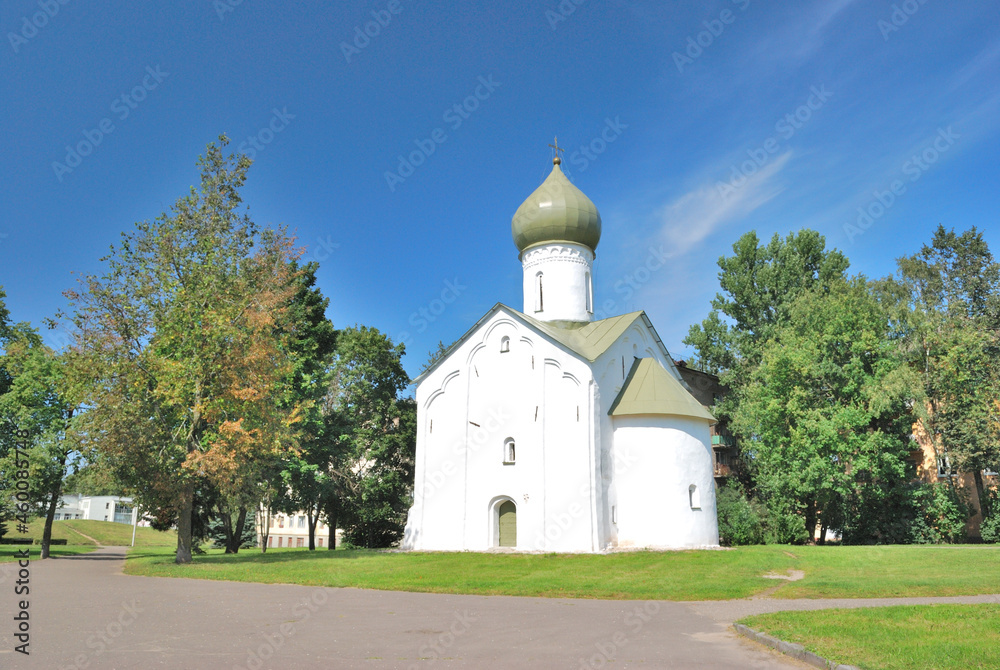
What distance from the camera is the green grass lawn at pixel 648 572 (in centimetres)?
1332

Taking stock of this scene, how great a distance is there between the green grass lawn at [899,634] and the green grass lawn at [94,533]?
50.2m

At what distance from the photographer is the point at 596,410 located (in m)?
25.1

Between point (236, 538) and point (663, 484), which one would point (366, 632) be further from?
point (236, 538)

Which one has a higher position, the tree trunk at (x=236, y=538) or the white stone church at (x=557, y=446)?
the white stone church at (x=557, y=446)

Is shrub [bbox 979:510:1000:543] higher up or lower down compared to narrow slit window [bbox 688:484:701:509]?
lower down

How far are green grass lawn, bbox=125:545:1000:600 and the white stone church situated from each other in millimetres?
2624

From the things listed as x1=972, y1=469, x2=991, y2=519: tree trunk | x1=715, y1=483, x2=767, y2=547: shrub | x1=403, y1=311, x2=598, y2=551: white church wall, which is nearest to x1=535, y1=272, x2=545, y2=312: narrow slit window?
x1=403, y1=311, x2=598, y2=551: white church wall

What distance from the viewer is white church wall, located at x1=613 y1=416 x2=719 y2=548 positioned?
81.1 ft

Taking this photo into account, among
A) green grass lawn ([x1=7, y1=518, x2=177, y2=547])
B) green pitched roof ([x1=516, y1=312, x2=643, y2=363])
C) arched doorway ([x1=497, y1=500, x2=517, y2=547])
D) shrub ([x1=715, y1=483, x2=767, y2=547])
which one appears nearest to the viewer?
arched doorway ([x1=497, y1=500, x2=517, y2=547])

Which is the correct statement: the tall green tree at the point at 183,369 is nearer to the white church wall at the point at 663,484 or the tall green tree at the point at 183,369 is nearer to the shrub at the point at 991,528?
the white church wall at the point at 663,484

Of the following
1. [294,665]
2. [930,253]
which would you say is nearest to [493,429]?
[294,665]

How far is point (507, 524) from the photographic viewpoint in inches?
1007

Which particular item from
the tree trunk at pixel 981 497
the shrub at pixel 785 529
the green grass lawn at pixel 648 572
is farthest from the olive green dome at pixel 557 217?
the tree trunk at pixel 981 497

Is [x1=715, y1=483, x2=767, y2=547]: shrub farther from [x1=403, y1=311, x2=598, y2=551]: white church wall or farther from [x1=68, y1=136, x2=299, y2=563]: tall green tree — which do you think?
[x1=68, y1=136, x2=299, y2=563]: tall green tree
